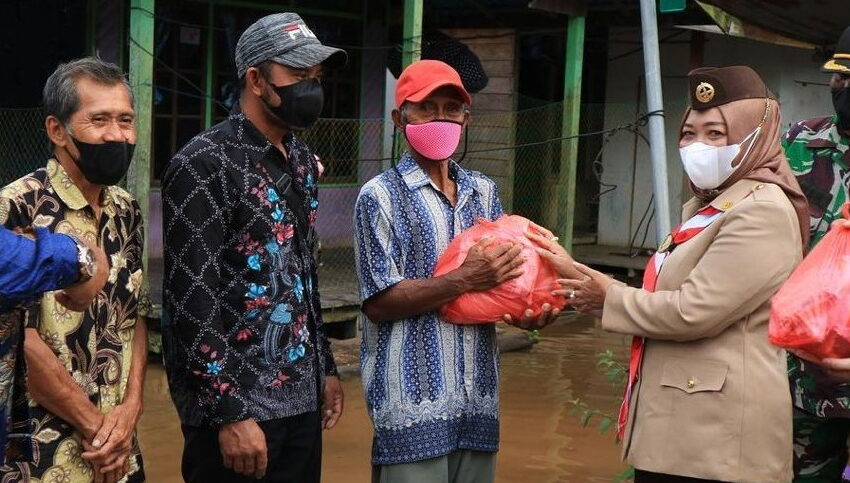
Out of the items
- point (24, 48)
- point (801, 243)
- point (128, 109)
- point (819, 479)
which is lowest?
point (819, 479)

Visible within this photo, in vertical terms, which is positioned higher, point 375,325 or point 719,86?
point 719,86

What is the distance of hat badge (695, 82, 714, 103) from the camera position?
3.13m

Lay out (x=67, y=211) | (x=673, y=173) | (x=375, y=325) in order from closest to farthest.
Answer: (x=67, y=211) → (x=375, y=325) → (x=673, y=173)

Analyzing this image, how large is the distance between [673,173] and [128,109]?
33.5 ft

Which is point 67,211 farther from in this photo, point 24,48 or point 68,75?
point 24,48

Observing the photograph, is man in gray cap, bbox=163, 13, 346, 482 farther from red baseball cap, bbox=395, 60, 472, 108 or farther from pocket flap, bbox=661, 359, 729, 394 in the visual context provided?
pocket flap, bbox=661, 359, 729, 394

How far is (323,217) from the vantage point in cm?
1059

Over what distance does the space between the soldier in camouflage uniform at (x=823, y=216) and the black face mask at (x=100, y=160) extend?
219 cm

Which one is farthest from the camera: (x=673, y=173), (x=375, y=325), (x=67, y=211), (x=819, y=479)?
(x=673, y=173)

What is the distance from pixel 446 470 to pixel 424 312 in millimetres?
496

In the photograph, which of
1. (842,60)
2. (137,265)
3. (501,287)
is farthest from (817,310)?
(137,265)

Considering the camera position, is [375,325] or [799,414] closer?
[375,325]

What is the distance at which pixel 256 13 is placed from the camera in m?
10.4

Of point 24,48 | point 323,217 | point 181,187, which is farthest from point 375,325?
point 323,217
